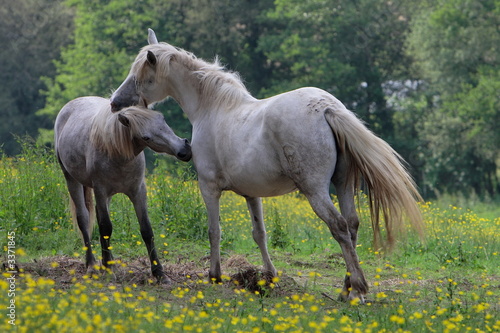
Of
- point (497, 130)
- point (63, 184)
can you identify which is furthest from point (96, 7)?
point (63, 184)

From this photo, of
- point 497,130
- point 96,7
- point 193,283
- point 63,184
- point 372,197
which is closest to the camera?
point 372,197

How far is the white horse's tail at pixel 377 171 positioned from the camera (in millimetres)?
5641

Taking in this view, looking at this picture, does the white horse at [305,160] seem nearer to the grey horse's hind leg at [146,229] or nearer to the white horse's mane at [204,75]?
the white horse's mane at [204,75]

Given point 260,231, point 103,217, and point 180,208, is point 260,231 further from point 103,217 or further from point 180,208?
point 180,208

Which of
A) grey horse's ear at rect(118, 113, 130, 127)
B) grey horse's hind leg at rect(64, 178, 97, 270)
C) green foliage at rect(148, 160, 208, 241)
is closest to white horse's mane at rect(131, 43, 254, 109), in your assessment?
grey horse's ear at rect(118, 113, 130, 127)

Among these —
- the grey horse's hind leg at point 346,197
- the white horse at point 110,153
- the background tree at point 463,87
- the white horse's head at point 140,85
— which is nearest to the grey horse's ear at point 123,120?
the white horse at point 110,153

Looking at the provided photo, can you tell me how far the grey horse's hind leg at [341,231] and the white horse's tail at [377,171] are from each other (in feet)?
1.31

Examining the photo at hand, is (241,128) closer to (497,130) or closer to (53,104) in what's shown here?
(497,130)

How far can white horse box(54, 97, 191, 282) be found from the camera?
637cm

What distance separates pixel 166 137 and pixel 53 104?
3018cm

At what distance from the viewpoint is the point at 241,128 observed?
20.1 feet

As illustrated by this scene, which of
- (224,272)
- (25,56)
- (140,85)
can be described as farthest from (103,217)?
(25,56)

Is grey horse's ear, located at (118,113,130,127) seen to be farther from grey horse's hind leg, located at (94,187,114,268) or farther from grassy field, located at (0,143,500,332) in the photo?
grassy field, located at (0,143,500,332)

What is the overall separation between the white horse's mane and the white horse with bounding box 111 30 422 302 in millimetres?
22
